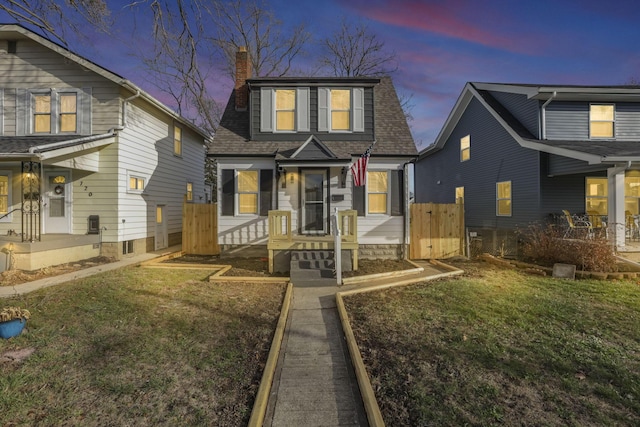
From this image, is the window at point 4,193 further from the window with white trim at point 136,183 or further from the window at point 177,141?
the window at point 177,141

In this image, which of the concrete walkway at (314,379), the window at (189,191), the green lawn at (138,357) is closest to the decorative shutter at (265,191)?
the green lawn at (138,357)

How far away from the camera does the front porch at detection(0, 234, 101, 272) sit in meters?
8.29

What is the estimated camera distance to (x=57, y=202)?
1028 cm

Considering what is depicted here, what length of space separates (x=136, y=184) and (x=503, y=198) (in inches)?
593

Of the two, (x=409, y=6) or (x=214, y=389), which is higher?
(x=409, y=6)

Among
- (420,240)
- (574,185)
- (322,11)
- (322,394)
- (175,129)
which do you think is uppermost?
(322,11)

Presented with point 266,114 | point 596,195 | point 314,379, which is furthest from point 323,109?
point 596,195

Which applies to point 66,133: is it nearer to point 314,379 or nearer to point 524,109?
point 314,379

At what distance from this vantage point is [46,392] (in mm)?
3150

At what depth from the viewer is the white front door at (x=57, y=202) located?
10203 mm

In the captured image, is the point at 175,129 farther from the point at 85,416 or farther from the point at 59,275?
the point at 85,416

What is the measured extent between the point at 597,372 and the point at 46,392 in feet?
19.5

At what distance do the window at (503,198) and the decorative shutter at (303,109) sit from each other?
9.19m

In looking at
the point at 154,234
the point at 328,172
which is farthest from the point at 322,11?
the point at 154,234
